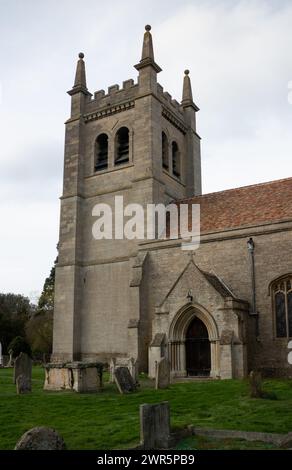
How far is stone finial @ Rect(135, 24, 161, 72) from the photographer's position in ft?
87.9

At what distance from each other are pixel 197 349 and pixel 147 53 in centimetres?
1675

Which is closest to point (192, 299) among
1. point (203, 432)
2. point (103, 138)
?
point (203, 432)

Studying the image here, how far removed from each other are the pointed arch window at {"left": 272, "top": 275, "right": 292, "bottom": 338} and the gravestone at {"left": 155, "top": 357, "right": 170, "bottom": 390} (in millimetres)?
5790

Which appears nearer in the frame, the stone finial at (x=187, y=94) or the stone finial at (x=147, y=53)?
the stone finial at (x=147, y=53)

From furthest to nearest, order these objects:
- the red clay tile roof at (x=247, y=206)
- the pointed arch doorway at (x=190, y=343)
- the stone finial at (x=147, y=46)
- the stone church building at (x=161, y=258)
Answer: the stone finial at (x=147, y=46)
the red clay tile roof at (x=247, y=206)
the pointed arch doorway at (x=190, y=343)
the stone church building at (x=161, y=258)

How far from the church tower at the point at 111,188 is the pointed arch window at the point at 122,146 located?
60mm

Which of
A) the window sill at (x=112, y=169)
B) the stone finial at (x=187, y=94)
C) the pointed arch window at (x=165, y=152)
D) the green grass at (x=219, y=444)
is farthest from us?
the stone finial at (x=187, y=94)

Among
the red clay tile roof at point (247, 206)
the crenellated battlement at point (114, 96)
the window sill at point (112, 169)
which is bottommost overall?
the red clay tile roof at point (247, 206)

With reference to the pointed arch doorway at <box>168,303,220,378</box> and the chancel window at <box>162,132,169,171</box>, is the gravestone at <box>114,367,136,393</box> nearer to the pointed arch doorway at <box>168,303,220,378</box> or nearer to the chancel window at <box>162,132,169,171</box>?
the pointed arch doorway at <box>168,303,220,378</box>

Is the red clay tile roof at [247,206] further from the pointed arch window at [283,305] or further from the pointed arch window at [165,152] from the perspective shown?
the pointed arch window at [165,152]

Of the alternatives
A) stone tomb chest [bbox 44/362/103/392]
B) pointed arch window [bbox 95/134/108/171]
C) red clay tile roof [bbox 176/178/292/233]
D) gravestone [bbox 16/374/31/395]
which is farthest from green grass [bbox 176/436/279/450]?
pointed arch window [bbox 95/134/108/171]

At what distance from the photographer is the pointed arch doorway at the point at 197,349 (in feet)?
65.3

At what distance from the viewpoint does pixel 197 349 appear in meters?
20.2

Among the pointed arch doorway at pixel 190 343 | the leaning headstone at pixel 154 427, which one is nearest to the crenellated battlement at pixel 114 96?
the pointed arch doorway at pixel 190 343
